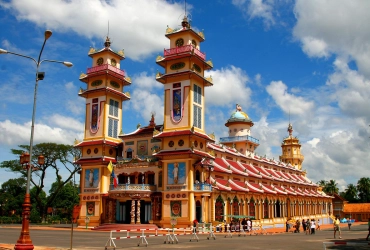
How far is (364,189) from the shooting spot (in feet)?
399

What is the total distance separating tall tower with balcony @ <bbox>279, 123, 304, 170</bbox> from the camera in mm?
102938

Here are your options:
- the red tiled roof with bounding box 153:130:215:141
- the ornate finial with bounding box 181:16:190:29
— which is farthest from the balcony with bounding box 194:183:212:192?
the ornate finial with bounding box 181:16:190:29

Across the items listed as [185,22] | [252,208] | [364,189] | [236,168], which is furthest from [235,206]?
[364,189]

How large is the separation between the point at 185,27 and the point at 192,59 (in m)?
4.72

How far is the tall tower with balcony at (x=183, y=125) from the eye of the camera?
4509 centimetres

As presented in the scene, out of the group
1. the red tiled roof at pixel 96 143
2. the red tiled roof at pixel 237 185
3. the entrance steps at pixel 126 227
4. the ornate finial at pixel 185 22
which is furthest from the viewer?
the red tiled roof at pixel 96 143

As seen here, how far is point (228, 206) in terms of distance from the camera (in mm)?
49625

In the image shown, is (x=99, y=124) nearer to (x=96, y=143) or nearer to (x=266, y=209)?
(x=96, y=143)

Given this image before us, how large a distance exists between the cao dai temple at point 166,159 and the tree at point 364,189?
70968 millimetres

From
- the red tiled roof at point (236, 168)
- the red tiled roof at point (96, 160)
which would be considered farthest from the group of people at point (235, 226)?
the red tiled roof at point (96, 160)

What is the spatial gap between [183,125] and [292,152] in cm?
6341

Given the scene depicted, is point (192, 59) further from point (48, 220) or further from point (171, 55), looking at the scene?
point (48, 220)

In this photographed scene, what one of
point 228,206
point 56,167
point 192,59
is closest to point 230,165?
point 228,206

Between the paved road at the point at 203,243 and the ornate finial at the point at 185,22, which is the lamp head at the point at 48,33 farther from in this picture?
the ornate finial at the point at 185,22
